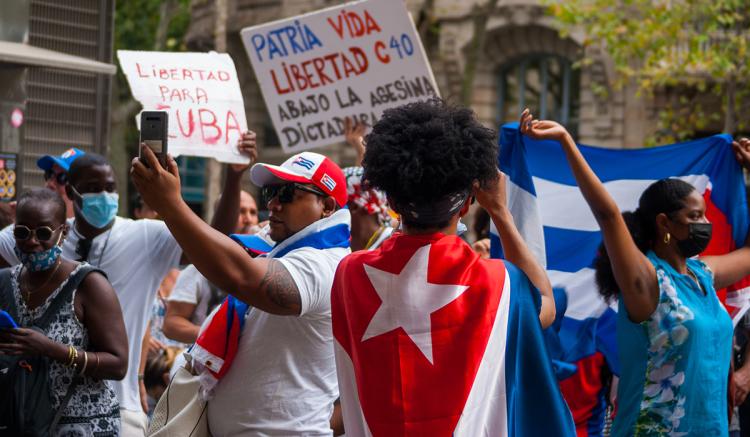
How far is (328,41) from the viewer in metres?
7.71

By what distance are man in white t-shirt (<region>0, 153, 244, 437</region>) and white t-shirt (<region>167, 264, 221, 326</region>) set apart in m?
0.97

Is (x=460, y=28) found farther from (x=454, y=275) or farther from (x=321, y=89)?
(x=454, y=275)

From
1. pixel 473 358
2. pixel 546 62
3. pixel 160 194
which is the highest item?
pixel 160 194

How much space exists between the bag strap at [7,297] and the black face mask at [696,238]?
2.60 meters

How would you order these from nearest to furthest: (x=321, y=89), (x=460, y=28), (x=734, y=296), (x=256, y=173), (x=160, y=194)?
(x=160, y=194)
(x=256, y=173)
(x=734, y=296)
(x=321, y=89)
(x=460, y=28)

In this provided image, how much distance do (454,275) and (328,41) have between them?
433 cm

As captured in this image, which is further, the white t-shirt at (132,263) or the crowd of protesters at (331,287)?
the white t-shirt at (132,263)

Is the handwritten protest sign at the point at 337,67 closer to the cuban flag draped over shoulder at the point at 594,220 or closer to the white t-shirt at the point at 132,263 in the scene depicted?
the cuban flag draped over shoulder at the point at 594,220

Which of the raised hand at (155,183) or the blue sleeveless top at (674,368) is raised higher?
the raised hand at (155,183)

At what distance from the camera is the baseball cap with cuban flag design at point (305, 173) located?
14.5ft

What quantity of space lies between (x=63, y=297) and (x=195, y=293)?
78.3 inches

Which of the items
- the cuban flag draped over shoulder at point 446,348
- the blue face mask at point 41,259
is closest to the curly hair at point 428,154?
the cuban flag draped over shoulder at point 446,348

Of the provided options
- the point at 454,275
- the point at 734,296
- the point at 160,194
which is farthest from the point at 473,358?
the point at 734,296

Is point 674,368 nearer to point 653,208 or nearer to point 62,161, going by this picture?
point 653,208
